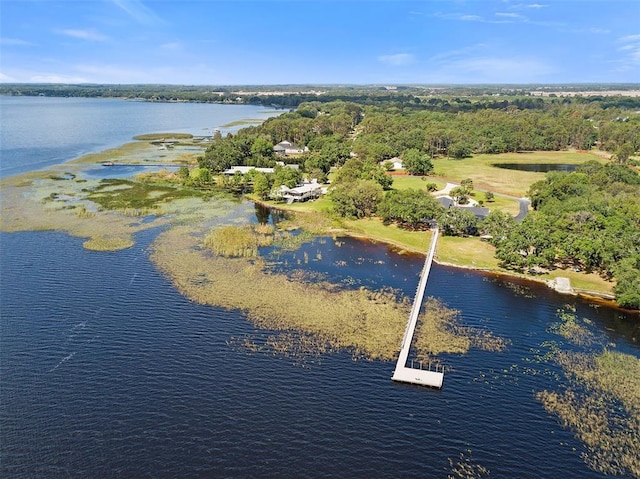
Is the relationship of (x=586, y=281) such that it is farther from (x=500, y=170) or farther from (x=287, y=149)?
(x=287, y=149)

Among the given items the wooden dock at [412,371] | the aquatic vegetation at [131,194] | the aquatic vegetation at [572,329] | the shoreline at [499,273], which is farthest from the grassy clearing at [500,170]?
the aquatic vegetation at [131,194]

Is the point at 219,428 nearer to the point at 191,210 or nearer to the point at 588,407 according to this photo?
the point at 588,407

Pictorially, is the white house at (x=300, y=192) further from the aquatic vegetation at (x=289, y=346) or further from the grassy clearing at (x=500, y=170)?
the aquatic vegetation at (x=289, y=346)

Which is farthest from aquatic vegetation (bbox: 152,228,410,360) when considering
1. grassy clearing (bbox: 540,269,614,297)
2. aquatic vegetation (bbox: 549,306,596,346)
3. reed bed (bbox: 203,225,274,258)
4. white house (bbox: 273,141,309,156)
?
white house (bbox: 273,141,309,156)

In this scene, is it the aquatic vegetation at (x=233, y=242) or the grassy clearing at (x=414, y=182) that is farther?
the grassy clearing at (x=414, y=182)

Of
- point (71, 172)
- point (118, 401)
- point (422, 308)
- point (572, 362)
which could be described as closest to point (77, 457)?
point (118, 401)

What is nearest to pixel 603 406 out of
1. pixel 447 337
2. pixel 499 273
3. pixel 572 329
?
pixel 572 329

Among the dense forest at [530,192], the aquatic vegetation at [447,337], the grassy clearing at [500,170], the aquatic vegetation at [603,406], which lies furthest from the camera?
the grassy clearing at [500,170]

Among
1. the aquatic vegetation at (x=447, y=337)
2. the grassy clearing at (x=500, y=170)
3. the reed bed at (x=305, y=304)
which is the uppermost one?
the reed bed at (x=305, y=304)

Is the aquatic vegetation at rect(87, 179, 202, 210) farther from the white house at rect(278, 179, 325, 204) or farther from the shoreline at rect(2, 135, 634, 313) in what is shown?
the white house at rect(278, 179, 325, 204)
